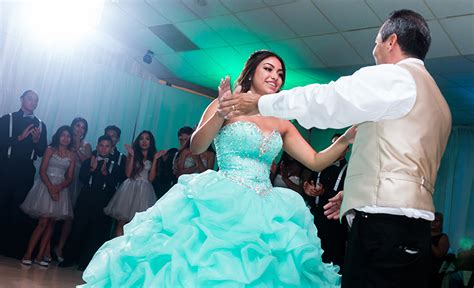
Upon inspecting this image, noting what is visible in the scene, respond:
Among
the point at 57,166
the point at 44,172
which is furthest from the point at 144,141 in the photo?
the point at 44,172

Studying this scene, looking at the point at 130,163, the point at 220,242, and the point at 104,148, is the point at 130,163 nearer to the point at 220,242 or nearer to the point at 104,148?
the point at 104,148

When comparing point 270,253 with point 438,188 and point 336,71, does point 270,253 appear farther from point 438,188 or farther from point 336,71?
point 438,188

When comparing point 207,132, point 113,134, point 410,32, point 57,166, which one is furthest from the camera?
Result: point 113,134

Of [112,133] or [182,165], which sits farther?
[112,133]

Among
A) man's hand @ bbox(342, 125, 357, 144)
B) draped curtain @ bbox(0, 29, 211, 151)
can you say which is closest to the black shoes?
draped curtain @ bbox(0, 29, 211, 151)

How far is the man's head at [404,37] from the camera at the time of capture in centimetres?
160

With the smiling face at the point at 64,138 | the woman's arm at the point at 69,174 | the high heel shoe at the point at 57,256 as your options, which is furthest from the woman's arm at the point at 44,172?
the high heel shoe at the point at 57,256

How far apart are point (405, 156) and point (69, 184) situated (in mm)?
4586

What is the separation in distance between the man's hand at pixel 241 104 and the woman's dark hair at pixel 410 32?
55 cm

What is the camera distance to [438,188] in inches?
315

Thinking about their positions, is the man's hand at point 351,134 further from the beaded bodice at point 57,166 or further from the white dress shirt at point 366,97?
the beaded bodice at point 57,166

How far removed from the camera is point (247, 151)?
7.63 ft

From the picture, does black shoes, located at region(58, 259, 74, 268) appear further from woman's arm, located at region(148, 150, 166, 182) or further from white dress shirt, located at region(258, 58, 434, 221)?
white dress shirt, located at region(258, 58, 434, 221)

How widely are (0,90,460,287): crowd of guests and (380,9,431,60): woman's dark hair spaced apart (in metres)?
3.25
